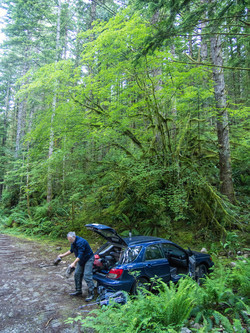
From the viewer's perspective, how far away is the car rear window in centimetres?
455

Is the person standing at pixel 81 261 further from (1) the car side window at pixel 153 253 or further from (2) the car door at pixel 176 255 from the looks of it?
(2) the car door at pixel 176 255

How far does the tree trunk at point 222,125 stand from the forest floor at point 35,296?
691 centimetres

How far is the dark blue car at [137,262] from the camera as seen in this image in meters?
4.36

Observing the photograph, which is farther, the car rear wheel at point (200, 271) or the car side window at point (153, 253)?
the car rear wheel at point (200, 271)

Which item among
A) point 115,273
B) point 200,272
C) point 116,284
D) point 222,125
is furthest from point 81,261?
point 222,125

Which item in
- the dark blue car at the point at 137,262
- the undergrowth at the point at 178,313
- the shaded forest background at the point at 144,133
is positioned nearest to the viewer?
the undergrowth at the point at 178,313

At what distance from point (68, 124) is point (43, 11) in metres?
14.0

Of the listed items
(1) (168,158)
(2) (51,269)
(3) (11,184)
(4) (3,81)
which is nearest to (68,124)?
(1) (168,158)

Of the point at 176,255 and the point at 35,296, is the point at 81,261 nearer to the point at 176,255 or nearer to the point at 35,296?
the point at 35,296

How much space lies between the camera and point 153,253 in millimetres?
5000

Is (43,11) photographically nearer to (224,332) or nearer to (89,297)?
(89,297)

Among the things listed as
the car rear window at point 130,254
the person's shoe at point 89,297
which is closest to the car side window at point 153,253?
the car rear window at point 130,254

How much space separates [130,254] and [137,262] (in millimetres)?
218

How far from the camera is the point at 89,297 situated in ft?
15.4
